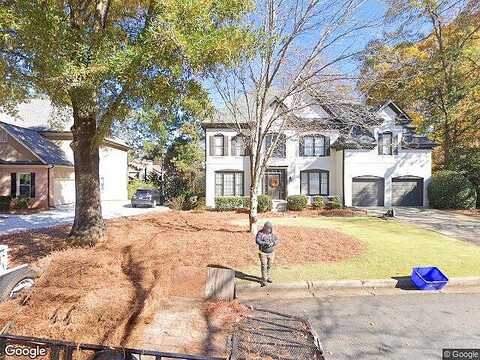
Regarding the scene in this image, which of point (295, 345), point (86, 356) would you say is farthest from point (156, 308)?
point (295, 345)

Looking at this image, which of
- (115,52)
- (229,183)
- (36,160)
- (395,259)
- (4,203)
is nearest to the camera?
Answer: (115,52)

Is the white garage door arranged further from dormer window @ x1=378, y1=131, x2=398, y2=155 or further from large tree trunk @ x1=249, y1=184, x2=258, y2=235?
dormer window @ x1=378, y1=131, x2=398, y2=155

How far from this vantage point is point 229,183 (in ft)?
77.8

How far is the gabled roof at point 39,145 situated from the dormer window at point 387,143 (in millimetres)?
25299

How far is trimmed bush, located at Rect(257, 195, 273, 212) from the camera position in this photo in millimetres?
21719

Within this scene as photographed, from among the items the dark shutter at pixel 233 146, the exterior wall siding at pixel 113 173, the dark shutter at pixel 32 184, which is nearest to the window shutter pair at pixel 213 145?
the dark shutter at pixel 233 146

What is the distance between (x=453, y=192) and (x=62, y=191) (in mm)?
30818

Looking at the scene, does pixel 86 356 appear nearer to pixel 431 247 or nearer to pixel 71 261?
pixel 71 261

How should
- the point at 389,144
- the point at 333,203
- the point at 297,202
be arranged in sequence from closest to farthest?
1. the point at 297,202
2. the point at 333,203
3. the point at 389,144

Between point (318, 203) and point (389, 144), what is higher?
point (389, 144)

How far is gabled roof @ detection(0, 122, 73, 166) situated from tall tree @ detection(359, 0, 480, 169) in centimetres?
2377

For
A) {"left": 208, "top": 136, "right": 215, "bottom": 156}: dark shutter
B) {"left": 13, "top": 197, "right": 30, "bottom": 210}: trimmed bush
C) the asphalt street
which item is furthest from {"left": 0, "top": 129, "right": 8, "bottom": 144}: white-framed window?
the asphalt street

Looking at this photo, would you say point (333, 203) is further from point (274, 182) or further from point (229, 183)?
point (229, 183)

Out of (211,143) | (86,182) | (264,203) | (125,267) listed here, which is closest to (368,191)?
(264,203)
